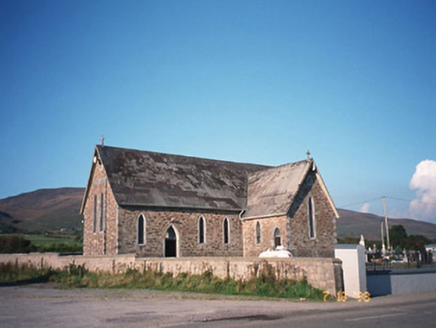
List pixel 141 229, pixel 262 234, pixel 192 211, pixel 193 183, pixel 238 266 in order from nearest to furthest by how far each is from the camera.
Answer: pixel 238 266
pixel 141 229
pixel 192 211
pixel 262 234
pixel 193 183

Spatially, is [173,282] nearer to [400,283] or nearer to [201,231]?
[400,283]

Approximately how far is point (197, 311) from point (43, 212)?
119 m

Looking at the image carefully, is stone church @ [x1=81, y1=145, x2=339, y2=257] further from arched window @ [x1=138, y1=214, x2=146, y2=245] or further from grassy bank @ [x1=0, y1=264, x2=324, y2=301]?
grassy bank @ [x1=0, y1=264, x2=324, y2=301]

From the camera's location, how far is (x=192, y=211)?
34812 mm

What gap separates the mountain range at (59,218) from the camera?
10600 cm

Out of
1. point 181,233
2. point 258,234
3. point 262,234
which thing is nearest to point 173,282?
point 181,233

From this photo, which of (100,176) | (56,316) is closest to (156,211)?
(100,176)

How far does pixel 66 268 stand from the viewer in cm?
2744

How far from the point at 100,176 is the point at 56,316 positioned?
73.6ft

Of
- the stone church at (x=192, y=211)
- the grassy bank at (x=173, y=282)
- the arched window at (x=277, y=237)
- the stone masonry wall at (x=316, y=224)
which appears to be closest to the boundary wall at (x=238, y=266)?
the grassy bank at (x=173, y=282)

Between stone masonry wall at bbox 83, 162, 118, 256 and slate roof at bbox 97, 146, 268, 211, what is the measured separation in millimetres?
1063

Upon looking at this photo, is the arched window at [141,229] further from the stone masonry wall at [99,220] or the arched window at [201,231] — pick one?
the arched window at [201,231]

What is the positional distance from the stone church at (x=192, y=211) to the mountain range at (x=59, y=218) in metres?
63.1

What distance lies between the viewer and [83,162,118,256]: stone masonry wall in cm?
3200
